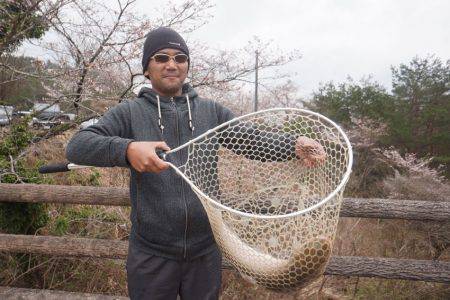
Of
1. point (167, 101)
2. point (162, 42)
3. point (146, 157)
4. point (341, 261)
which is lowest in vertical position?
point (341, 261)

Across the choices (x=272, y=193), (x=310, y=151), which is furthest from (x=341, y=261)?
(x=310, y=151)

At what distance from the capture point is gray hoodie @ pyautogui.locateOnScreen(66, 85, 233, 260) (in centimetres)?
150

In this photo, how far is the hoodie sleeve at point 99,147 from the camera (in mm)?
1276

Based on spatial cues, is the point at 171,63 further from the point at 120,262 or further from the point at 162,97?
the point at 120,262

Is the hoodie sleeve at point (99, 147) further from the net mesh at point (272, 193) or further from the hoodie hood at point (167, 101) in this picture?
the net mesh at point (272, 193)

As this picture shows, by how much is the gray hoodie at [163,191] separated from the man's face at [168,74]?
5cm

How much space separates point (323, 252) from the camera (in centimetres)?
115

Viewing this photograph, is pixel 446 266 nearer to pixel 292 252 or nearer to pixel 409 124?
pixel 292 252

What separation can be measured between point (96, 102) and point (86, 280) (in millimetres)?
2267

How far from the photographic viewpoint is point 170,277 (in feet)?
5.10

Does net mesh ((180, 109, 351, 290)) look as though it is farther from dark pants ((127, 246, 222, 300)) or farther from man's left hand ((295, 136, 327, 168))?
dark pants ((127, 246, 222, 300))

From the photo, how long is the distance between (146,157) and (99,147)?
200mm

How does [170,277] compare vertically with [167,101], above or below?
below

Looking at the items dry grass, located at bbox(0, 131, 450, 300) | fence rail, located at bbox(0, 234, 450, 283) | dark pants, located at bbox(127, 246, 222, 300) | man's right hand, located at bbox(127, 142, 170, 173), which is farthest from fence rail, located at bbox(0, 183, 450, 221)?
man's right hand, located at bbox(127, 142, 170, 173)
